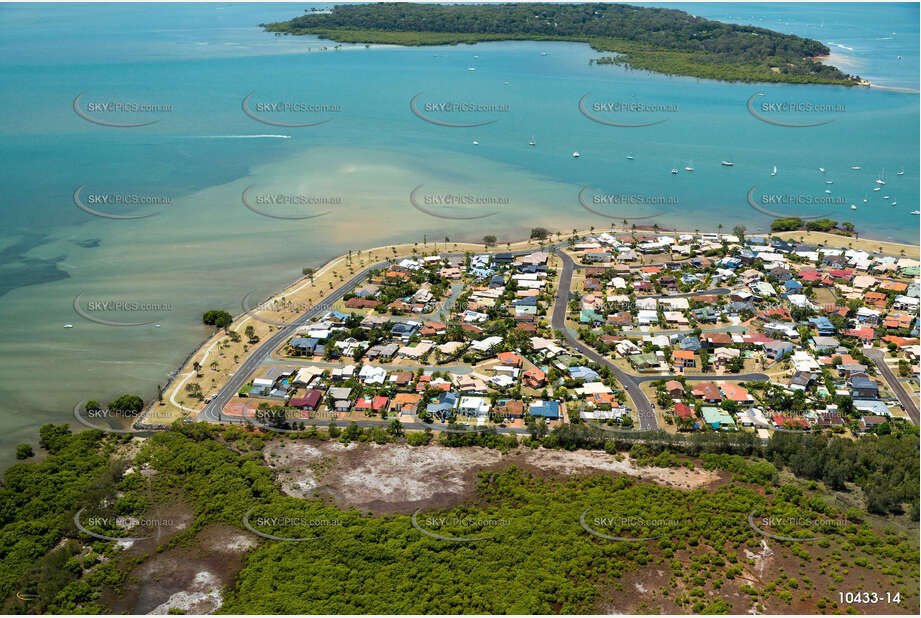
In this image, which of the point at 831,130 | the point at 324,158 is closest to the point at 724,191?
the point at 831,130

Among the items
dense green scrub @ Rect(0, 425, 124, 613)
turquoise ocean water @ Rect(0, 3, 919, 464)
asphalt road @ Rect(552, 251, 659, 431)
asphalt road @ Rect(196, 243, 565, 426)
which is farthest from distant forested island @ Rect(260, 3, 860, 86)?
dense green scrub @ Rect(0, 425, 124, 613)

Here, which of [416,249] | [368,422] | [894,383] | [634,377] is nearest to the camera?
[368,422]

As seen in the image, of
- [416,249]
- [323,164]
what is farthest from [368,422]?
[323,164]

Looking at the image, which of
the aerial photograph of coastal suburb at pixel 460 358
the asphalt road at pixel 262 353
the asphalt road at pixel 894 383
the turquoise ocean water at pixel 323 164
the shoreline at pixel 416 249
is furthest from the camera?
the turquoise ocean water at pixel 323 164

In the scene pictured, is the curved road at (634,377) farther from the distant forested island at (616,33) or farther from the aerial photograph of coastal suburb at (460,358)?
the distant forested island at (616,33)

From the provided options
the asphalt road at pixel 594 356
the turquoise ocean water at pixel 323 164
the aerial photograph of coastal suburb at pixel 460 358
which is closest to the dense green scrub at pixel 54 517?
the aerial photograph of coastal suburb at pixel 460 358

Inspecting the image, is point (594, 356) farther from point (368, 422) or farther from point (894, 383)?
point (894, 383)

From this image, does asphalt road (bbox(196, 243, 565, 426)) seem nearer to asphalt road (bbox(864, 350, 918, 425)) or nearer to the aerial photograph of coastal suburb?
the aerial photograph of coastal suburb
